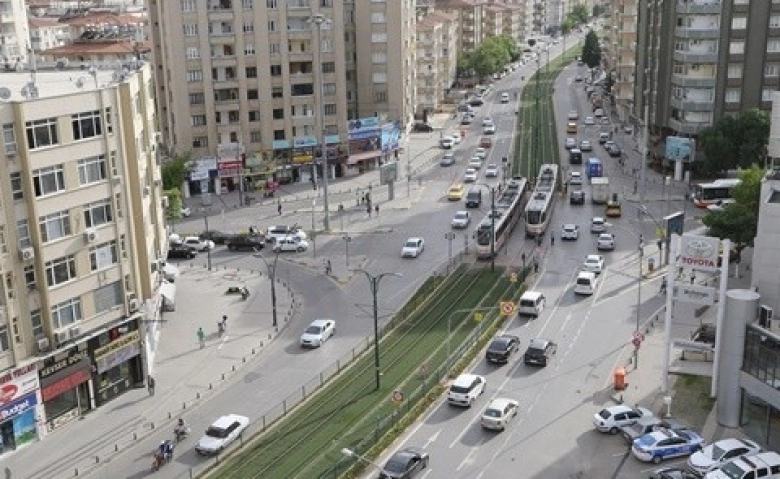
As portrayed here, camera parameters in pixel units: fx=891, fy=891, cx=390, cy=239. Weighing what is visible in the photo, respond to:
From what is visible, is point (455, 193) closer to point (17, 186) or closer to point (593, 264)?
point (593, 264)

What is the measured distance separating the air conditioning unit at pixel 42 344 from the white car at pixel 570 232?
4629 cm

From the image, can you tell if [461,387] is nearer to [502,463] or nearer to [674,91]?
[502,463]

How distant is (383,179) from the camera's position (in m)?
91.4

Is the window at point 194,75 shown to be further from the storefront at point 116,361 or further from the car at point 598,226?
the storefront at point 116,361

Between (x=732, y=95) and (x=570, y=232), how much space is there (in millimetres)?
31477

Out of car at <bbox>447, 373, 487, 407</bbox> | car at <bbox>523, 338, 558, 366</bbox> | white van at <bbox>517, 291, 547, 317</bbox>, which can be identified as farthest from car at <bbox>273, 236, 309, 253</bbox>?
car at <bbox>447, 373, 487, 407</bbox>

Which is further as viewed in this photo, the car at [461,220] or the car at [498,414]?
the car at [461,220]

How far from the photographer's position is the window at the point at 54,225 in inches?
1833

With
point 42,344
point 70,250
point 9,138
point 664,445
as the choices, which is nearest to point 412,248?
point 70,250

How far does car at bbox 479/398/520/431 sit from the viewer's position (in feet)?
147

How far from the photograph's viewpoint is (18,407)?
151 ft

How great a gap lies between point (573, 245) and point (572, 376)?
27.3 m

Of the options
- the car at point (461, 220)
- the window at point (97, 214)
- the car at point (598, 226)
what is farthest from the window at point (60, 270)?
the car at point (598, 226)

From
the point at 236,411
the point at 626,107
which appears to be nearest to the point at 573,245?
the point at 236,411
